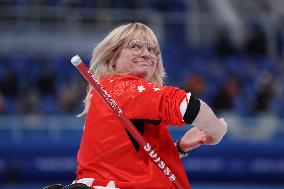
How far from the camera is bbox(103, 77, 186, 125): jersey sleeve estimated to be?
3316mm

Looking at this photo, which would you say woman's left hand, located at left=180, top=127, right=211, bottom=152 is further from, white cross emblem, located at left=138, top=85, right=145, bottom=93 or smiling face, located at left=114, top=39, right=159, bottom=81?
white cross emblem, located at left=138, top=85, right=145, bottom=93

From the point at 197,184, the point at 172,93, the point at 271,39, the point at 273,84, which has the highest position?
the point at 271,39

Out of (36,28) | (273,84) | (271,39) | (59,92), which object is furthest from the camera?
(271,39)

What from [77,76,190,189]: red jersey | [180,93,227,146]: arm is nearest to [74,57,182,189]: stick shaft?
[77,76,190,189]: red jersey

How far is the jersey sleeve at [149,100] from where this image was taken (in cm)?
332

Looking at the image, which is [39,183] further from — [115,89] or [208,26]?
[115,89]

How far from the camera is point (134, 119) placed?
348 centimetres

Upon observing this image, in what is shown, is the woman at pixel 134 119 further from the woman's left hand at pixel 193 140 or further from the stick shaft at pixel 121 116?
the woman's left hand at pixel 193 140

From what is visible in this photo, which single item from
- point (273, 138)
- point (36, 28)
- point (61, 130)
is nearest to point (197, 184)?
point (273, 138)

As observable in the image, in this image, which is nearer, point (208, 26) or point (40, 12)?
point (40, 12)

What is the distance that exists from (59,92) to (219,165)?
2961 millimetres

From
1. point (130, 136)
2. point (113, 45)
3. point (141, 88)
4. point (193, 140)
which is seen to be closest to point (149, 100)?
point (141, 88)

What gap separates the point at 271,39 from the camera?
49.3ft

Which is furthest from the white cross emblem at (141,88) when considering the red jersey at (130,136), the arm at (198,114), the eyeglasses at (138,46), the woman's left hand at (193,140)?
the woman's left hand at (193,140)
